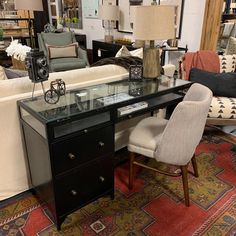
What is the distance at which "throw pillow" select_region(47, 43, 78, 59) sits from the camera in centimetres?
454

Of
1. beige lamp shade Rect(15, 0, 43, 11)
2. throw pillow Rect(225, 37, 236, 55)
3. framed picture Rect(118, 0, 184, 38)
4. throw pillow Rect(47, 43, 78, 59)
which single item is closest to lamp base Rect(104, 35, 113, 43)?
framed picture Rect(118, 0, 184, 38)

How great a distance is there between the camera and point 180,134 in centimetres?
163

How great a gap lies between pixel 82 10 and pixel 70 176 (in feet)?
15.6

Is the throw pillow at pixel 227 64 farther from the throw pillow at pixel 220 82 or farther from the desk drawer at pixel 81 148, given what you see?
the desk drawer at pixel 81 148

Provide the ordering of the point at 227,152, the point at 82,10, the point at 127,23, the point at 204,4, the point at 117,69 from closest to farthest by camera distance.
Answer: the point at 117,69 → the point at 227,152 → the point at 204,4 → the point at 127,23 → the point at 82,10

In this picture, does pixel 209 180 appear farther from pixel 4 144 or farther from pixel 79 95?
pixel 4 144

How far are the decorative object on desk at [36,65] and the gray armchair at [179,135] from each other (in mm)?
811

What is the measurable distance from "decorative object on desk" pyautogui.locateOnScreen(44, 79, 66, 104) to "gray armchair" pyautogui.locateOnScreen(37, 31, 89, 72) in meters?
2.64

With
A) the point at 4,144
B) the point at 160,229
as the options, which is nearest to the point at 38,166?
the point at 4,144

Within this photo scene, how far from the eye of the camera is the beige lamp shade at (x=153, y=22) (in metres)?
1.93

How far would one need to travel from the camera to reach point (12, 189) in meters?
1.96

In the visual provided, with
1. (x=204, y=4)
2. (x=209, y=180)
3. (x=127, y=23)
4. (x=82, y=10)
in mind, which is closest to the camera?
(x=209, y=180)

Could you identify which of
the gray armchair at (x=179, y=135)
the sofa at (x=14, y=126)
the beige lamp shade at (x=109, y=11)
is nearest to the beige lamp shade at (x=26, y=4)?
the beige lamp shade at (x=109, y=11)

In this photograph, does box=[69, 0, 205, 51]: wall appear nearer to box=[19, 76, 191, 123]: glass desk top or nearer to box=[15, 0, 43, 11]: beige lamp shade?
box=[19, 76, 191, 123]: glass desk top
